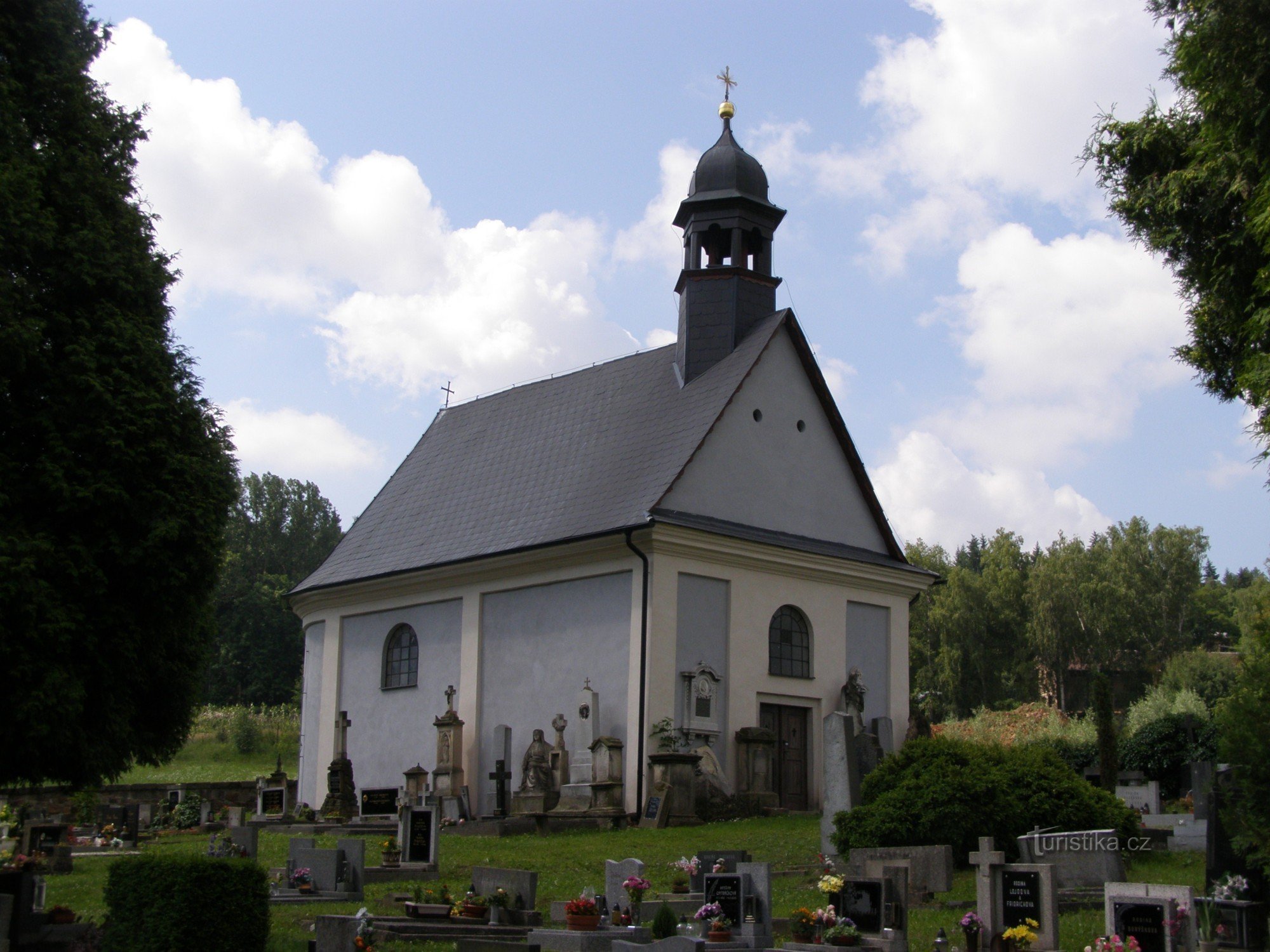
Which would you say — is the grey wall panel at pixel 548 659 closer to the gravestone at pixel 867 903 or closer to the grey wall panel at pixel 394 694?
the grey wall panel at pixel 394 694

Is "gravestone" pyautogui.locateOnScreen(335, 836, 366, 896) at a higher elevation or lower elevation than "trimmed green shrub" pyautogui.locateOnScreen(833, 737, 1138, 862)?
lower

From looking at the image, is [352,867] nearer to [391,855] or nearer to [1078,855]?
[391,855]

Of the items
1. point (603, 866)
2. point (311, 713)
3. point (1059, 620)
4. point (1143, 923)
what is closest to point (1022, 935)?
point (1143, 923)

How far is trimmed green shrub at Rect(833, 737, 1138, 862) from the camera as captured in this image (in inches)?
584

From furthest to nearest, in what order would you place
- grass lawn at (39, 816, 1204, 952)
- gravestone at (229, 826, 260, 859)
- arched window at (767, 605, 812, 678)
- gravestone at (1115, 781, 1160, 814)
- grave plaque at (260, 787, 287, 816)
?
grave plaque at (260, 787, 287, 816)
arched window at (767, 605, 812, 678)
gravestone at (1115, 781, 1160, 814)
gravestone at (229, 826, 260, 859)
grass lawn at (39, 816, 1204, 952)

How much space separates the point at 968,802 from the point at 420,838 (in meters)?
6.96

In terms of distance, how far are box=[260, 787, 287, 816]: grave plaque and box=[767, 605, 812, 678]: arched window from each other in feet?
33.1

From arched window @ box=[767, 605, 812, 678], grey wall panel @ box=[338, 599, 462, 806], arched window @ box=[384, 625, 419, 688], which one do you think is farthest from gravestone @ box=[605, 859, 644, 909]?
arched window @ box=[384, 625, 419, 688]

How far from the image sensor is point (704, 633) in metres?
23.6

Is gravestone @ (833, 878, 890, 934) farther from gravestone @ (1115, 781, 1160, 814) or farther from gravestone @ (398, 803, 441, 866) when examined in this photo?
gravestone @ (1115, 781, 1160, 814)

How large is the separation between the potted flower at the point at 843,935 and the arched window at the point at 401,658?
1802cm

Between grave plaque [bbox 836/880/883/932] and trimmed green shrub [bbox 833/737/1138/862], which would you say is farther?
trimmed green shrub [bbox 833/737/1138/862]

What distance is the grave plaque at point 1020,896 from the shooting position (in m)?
11.0

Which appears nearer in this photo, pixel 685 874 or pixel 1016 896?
pixel 1016 896
